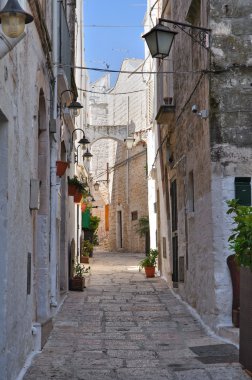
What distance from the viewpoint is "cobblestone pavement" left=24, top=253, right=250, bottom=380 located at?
237 inches

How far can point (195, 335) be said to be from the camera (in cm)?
819

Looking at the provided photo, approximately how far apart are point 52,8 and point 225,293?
17.1ft

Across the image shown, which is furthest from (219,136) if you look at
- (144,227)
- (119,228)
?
(119,228)

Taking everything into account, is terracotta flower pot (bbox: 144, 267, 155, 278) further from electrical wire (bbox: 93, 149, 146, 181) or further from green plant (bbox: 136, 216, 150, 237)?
electrical wire (bbox: 93, 149, 146, 181)

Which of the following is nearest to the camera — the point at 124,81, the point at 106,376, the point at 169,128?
the point at 106,376

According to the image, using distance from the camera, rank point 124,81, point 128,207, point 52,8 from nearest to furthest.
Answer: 1. point 52,8
2. point 128,207
3. point 124,81

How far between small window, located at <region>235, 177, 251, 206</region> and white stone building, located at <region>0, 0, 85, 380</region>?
2.65 metres

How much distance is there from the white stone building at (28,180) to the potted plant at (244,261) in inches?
78.2

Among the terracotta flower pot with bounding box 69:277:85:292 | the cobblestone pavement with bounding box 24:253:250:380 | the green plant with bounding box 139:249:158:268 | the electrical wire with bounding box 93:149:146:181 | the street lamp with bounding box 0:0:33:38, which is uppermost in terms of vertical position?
the electrical wire with bounding box 93:149:146:181

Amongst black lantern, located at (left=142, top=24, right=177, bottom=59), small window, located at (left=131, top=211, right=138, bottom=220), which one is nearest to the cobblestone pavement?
black lantern, located at (left=142, top=24, right=177, bottom=59)

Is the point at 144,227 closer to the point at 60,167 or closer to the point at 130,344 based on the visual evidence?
the point at 60,167

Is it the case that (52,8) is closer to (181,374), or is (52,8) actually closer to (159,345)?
(159,345)

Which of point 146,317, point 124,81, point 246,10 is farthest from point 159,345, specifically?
point 124,81

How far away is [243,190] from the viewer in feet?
26.8
